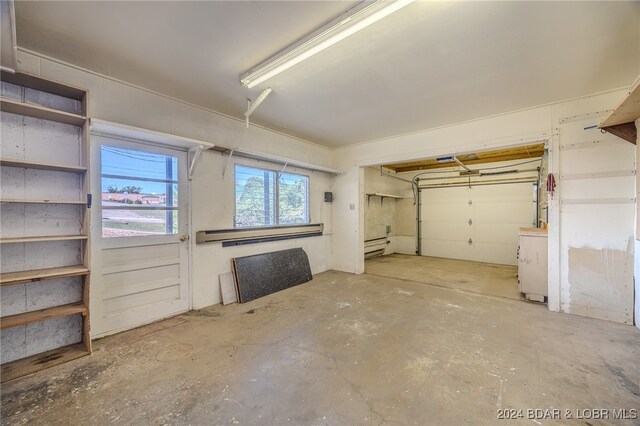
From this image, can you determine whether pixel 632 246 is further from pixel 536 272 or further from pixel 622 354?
pixel 622 354

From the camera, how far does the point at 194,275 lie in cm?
338

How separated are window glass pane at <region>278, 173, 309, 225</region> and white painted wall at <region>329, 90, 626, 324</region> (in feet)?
2.66

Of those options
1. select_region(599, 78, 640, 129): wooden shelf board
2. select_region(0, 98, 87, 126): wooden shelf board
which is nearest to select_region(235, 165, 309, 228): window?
select_region(0, 98, 87, 126): wooden shelf board

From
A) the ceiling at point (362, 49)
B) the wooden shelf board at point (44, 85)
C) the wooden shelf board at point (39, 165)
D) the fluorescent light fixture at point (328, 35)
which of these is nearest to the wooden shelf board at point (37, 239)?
the wooden shelf board at point (39, 165)

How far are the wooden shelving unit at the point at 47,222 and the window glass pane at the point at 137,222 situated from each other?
27cm

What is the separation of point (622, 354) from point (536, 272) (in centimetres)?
146

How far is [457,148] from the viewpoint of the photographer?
4086 mm

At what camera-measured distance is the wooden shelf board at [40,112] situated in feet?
6.62

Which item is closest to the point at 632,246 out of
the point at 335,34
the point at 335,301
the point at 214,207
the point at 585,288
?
the point at 585,288

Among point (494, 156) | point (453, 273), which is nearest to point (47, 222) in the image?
point (453, 273)

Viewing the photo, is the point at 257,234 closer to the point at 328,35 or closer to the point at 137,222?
the point at 137,222

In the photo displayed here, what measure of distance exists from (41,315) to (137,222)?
112cm

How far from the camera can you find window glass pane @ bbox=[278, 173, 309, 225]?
4680 millimetres

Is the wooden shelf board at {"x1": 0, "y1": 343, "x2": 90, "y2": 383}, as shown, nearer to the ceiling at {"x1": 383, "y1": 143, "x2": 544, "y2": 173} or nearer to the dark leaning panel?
the dark leaning panel
